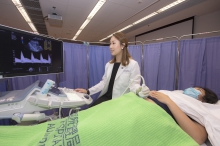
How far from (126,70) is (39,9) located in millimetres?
3876

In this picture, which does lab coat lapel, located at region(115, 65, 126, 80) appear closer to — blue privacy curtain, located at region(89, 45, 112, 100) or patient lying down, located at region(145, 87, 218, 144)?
patient lying down, located at region(145, 87, 218, 144)

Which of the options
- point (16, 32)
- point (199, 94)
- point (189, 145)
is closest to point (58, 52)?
point (16, 32)

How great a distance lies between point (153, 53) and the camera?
8.05 feet

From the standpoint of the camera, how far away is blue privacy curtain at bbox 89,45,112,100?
253 cm

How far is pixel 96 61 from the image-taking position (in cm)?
258

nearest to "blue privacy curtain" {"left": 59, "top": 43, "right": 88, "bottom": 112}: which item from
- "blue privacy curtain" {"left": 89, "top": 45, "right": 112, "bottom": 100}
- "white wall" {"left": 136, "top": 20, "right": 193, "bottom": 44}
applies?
"blue privacy curtain" {"left": 89, "top": 45, "right": 112, "bottom": 100}

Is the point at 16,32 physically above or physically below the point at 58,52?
above

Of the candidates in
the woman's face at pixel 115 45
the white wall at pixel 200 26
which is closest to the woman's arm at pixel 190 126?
the woman's face at pixel 115 45

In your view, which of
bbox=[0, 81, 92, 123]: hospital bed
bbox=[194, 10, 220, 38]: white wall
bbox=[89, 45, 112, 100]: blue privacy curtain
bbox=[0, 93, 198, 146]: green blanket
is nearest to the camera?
bbox=[0, 93, 198, 146]: green blanket

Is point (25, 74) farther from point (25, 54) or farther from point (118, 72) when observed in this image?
point (118, 72)

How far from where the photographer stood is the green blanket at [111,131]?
596 mm

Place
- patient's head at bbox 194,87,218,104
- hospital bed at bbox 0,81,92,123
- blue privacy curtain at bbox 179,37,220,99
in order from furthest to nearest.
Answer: blue privacy curtain at bbox 179,37,220,99 → patient's head at bbox 194,87,218,104 → hospital bed at bbox 0,81,92,123

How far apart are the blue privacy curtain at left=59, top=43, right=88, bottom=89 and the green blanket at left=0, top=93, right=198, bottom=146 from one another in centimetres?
155

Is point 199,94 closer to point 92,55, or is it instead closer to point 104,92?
point 104,92
